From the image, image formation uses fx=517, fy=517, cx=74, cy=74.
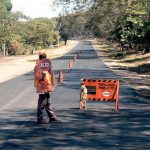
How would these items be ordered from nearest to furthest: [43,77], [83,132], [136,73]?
[83,132] → [43,77] → [136,73]

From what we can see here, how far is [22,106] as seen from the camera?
1856cm

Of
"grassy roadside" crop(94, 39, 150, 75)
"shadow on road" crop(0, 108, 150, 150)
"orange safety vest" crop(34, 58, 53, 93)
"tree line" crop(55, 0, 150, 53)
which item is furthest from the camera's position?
"grassy roadside" crop(94, 39, 150, 75)

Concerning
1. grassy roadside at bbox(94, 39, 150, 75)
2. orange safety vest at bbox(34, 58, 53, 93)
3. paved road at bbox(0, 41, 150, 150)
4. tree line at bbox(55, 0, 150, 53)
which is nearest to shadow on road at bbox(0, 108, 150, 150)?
paved road at bbox(0, 41, 150, 150)

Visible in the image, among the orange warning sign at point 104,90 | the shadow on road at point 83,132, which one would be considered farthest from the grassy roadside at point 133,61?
the shadow on road at point 83,132

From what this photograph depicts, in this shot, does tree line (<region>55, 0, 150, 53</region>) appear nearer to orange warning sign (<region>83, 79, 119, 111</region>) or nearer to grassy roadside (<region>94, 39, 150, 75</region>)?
grassy roadside (<region>94, 39, 150, 75</region>)

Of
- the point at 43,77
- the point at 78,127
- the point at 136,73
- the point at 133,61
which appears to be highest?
the point at 43,77

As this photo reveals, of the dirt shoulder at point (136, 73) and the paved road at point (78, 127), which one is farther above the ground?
the paved road at point (78, 127)

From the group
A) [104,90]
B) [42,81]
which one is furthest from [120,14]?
[42,81]

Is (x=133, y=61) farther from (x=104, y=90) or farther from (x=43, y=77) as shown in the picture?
(x=43, y=77)

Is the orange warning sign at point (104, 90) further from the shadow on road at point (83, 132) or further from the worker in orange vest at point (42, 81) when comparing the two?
the worker in orange vest at point (42, 81)

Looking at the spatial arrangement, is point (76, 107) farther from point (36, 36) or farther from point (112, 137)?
point (36, 36)

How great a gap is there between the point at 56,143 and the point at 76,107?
22.8 ft

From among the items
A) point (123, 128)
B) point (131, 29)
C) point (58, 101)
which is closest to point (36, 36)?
point (131, 29)

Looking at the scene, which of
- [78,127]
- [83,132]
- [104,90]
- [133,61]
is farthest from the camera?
[133,61]
